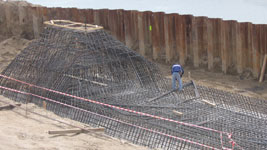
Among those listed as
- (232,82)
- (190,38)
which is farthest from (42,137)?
(190,38)

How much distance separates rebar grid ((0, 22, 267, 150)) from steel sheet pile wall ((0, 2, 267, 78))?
3.38 metres

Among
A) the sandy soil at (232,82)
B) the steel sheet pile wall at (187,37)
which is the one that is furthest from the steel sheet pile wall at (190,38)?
the sandy soil at (232,82)

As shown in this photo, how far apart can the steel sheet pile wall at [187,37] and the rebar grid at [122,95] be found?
3.38 metres

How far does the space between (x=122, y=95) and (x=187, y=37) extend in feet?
18.8

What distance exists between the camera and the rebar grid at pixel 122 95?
11438 mm

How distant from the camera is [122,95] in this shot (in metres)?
14.1

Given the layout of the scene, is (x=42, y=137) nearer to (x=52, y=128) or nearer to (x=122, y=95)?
(x=52, y=128)

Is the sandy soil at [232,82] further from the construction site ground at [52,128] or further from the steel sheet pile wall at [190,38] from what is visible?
the steel sheet pile wall at [190,38]

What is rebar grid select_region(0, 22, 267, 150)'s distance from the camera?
37.5ft

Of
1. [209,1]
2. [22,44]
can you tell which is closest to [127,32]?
[22,44]

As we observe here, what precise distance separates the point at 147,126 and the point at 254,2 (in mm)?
41976

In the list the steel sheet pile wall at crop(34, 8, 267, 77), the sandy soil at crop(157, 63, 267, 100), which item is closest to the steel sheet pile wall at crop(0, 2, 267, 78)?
the steel sheet pile wall at crop(34, 8, 267, 77)

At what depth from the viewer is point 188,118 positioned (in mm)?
12055

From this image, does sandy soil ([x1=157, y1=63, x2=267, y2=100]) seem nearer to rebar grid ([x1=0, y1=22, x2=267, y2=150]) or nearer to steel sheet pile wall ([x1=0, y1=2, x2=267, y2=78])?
steel sheet pile wall ([x1=0, y1=2, x2=267, y2=78])
